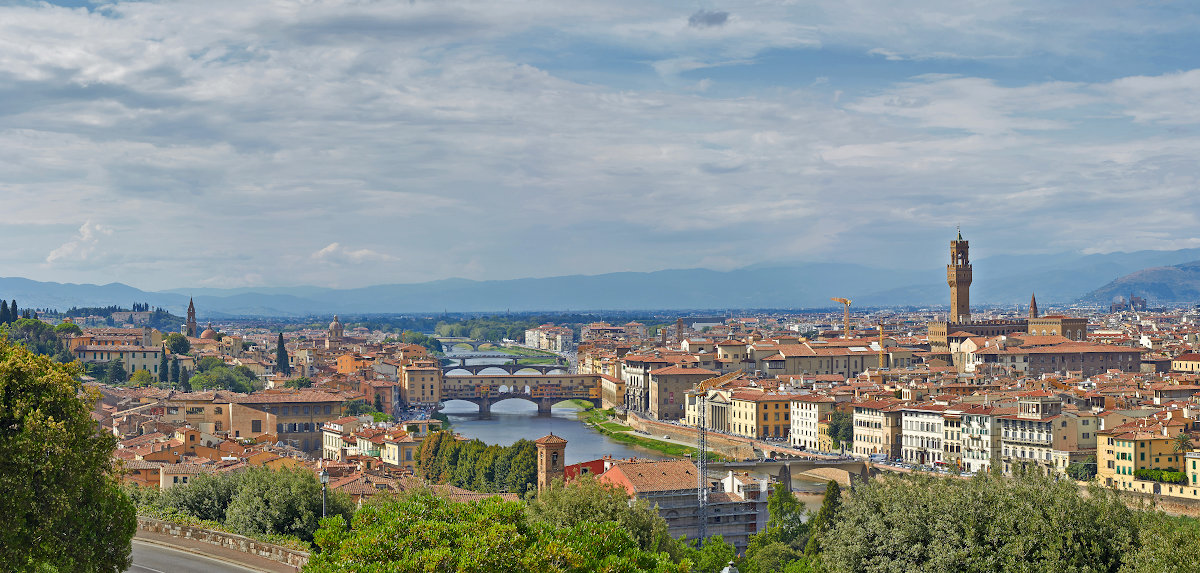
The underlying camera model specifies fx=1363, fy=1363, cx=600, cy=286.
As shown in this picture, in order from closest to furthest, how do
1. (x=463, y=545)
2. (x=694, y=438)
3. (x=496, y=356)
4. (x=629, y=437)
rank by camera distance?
(x=463, y=545) < (x=694, y=438) < (x=629, y=437) < (x=496, y=356)

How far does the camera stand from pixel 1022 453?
46969 mm

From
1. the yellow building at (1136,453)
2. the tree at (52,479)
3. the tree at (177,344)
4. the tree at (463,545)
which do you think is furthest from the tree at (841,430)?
the tree at (463,545)

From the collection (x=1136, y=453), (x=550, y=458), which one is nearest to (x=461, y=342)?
(x=1136, y=453)

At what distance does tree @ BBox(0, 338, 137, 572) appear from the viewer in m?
13.7

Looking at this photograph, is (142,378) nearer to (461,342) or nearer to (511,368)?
(511,368)

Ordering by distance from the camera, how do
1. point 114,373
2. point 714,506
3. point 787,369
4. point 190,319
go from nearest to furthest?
point 714,506
point 114,373
point 787,369
point 190,319

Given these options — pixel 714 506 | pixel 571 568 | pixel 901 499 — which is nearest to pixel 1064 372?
pixel 714 506

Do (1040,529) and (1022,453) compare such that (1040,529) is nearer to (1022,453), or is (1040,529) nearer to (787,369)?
(1022,453)

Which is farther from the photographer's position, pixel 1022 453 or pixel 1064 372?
pixel 1064 372

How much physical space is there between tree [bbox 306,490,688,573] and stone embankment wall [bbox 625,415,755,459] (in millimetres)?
46641

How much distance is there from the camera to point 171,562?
16781 millimetres

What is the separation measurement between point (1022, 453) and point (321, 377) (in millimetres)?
43348

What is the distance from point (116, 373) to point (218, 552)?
186 ft

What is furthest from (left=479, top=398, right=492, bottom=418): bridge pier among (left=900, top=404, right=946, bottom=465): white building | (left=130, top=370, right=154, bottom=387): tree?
(left=900, top=404, right=946, bottom=465): white building
